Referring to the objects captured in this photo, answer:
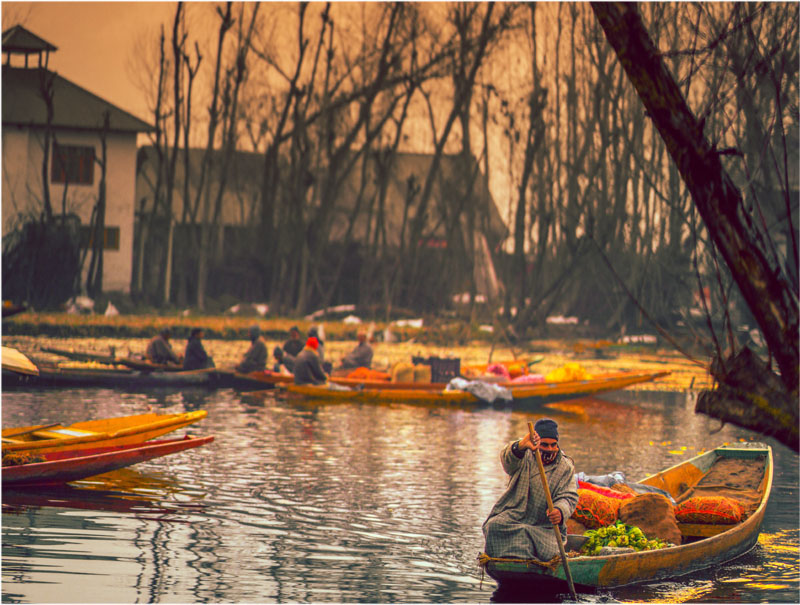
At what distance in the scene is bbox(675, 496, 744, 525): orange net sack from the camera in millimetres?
8164

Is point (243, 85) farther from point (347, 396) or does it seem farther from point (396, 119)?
point (347, 396)

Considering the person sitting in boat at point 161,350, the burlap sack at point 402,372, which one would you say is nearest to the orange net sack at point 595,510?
the burlap sack at point 402,372

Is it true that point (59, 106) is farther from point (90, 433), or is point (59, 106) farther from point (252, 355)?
point (90, 433)

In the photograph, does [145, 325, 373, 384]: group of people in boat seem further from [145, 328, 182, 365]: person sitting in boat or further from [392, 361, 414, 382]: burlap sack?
[392, 361, 414, 382]: burlap sack

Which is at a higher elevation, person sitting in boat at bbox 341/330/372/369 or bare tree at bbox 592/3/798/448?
bare tree at bbox 592/3/798/448

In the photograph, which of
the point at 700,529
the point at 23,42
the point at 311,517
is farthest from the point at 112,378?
the point at 23,42

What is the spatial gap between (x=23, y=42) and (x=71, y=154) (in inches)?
143

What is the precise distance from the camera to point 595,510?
7.75 m

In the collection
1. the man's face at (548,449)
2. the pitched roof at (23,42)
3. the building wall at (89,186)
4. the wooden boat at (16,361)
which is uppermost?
the pitched roof at (23,42)

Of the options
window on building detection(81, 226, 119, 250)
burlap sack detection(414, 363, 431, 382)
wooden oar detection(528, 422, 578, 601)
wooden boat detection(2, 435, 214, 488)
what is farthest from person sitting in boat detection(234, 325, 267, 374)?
window on building detection(81, 226, 119, 250)

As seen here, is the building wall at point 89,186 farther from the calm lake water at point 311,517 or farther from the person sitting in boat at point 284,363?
the calm lake water at point 311,517

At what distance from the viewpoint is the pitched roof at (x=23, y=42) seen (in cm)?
2777

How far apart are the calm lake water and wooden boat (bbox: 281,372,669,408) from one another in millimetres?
711

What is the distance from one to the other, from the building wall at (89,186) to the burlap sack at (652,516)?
23977mm
